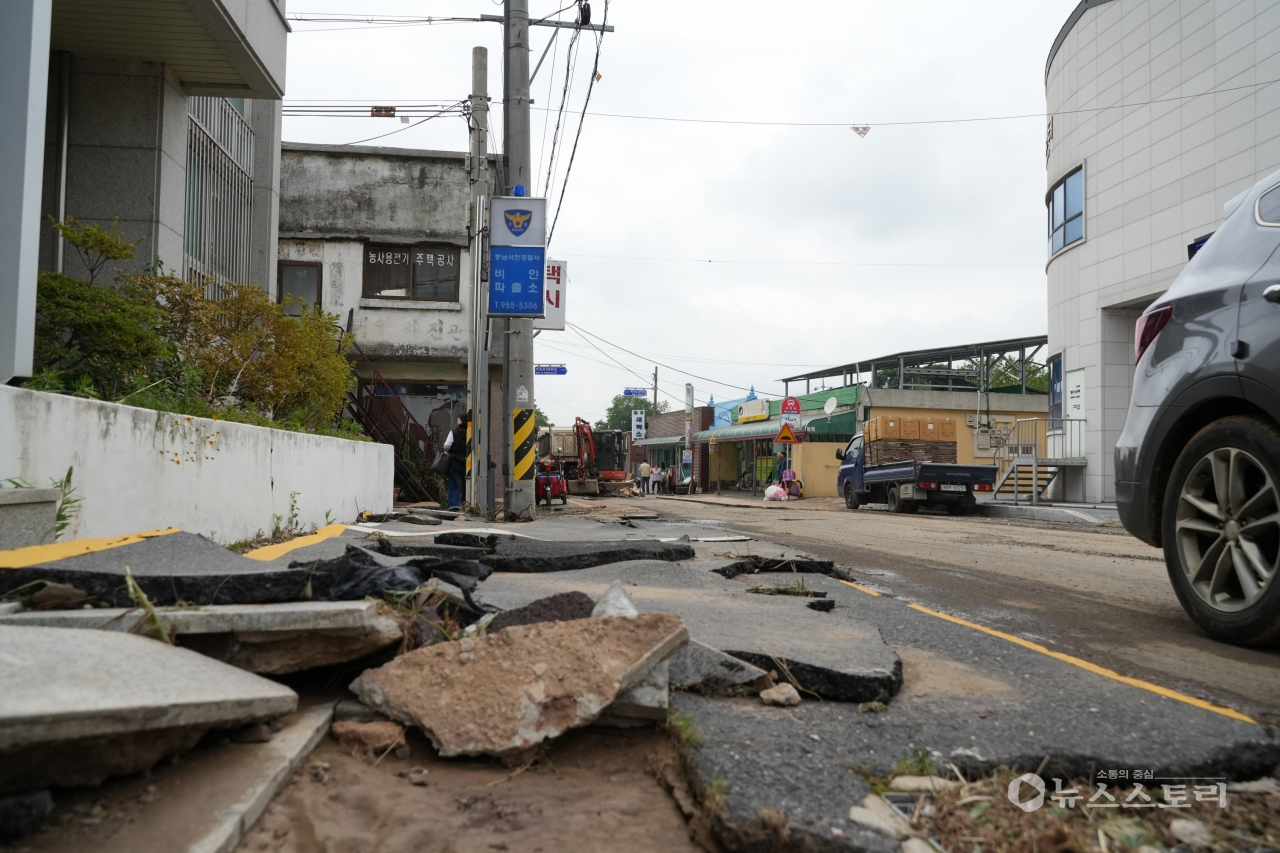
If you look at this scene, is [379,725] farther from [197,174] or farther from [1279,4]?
[1279,4]

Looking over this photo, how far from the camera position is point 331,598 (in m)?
3.29

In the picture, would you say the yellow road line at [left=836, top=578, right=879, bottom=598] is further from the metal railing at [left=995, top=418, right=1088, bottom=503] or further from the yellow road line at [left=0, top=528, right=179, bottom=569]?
the metal railing at [left=995, top=418, right=1088, bottom=503]

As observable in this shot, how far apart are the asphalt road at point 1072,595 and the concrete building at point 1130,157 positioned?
8.46 meters

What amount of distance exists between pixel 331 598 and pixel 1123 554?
8302 mm

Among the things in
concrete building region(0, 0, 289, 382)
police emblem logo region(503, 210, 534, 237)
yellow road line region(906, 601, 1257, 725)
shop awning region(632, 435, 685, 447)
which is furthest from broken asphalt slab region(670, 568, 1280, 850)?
shop awning region(632, 435, 685, 447)

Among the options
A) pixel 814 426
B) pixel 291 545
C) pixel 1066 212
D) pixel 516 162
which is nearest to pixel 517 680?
pixel 291 545

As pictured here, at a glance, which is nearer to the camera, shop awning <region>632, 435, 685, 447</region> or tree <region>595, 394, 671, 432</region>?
shop awning <region>632, 435, 685, 447</region>

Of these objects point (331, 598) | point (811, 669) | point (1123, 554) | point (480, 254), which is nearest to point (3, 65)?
point (331, 598)

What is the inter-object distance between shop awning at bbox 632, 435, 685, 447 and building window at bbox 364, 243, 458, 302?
3015cm

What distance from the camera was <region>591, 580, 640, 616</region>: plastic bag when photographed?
3400 millimetres

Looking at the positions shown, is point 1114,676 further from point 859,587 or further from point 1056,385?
point 1056,385

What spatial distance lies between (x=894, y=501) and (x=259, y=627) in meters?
20.7

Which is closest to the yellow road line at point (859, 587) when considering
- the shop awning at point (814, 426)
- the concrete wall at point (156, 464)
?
the concrete wall at point (156, 464)

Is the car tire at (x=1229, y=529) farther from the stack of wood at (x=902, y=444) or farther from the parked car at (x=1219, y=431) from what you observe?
the stack of wood at (x=902, y=444)
